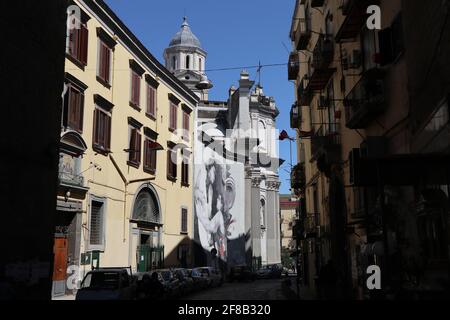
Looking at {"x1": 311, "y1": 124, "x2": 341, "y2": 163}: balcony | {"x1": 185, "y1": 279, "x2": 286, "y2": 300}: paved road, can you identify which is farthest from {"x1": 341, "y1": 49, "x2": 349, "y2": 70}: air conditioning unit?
{"x1": 185, "y1": 279, "x2": 286, "y2": 300}: paved road

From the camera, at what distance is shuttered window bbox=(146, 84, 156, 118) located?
30.6 m

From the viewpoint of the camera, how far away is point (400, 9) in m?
12.7

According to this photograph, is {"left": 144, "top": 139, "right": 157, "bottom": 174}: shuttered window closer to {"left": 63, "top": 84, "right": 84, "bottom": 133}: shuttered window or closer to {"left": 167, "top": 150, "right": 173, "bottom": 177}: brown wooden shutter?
{"left": 167, "top": 150, "right": 173, "bottom": 177}: brown wooden shutter

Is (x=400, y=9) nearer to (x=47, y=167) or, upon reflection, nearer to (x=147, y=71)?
(x=47, y=167)

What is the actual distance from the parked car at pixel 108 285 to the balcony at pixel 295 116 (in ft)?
54.5

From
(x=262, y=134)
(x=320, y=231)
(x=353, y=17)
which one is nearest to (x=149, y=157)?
(x=320, y=231)

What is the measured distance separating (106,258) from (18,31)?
50.0 ft

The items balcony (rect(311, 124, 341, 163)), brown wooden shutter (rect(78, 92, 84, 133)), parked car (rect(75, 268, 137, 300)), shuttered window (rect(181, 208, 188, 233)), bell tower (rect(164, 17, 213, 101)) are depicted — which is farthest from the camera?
bell tower (rect(164, 17, 213, 101))

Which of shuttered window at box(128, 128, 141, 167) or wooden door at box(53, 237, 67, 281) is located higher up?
shuttered window at box(128, 128, 141, 167)

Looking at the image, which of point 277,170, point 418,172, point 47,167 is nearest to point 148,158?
point 47,167

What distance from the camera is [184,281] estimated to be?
26.3 m

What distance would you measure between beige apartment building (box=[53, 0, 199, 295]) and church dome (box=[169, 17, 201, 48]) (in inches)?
1407

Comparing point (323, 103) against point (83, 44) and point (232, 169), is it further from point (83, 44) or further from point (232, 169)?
point (232, 169)

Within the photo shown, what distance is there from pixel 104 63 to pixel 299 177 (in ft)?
40.9
